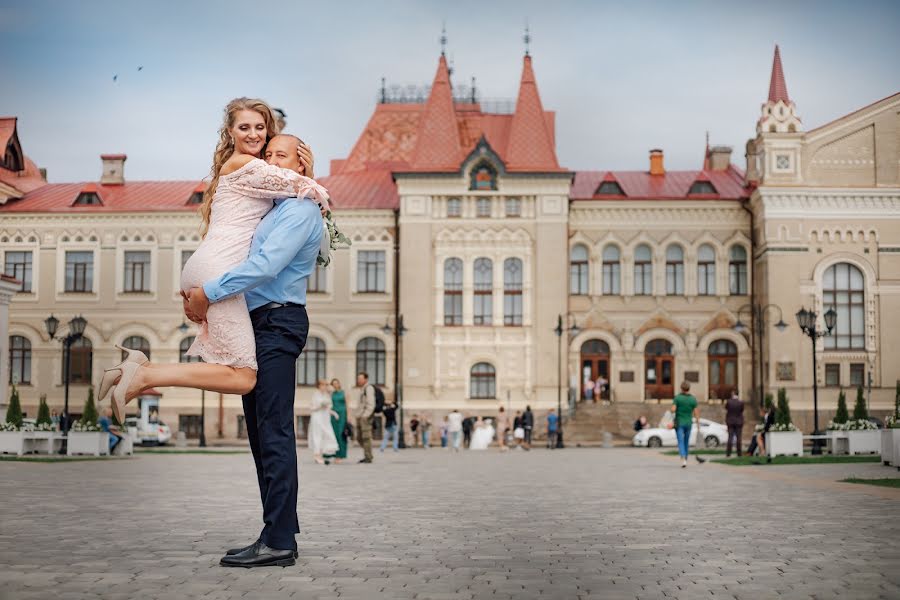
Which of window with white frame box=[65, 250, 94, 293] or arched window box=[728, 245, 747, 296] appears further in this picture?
window with white frame box=[65, 250, 94, 293]

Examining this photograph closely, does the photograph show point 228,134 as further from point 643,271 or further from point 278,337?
point 643,271

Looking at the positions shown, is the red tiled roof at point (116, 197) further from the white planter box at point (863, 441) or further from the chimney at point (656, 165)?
the white planter box at point (863, 441)

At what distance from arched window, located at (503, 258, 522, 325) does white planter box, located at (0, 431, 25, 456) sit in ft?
82.6

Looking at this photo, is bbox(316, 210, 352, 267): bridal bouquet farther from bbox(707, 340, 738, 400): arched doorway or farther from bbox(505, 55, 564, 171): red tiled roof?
bbox(707, 340, 738, 400): arched doorway

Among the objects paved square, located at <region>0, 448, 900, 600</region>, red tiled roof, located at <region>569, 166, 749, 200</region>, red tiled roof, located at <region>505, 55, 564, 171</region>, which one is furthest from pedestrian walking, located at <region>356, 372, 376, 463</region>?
red tiled roof, located at <region>569, 166, 749, 200</region>

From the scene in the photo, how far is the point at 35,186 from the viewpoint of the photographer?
5244 centimetres

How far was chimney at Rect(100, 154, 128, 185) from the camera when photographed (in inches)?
2060

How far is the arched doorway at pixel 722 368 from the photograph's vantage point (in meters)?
47.5

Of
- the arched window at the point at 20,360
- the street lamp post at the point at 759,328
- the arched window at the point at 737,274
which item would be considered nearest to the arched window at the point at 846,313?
the street lamp post at the point at 759,328

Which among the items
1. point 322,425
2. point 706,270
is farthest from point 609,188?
point 322,425

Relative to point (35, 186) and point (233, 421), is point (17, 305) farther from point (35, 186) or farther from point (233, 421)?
point (233, 421)

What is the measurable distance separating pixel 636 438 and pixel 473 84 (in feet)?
65.8

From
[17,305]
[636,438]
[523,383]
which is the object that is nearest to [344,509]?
[636,438]

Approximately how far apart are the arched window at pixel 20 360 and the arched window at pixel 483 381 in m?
18.4
